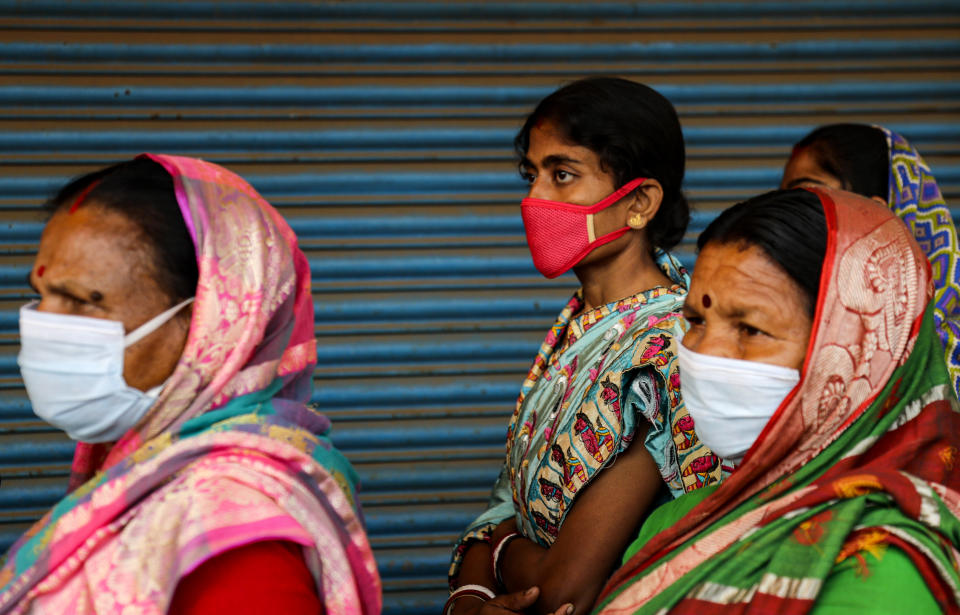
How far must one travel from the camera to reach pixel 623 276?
2486 mm

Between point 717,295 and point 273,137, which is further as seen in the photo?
point 273,137

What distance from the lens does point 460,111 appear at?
3.93m

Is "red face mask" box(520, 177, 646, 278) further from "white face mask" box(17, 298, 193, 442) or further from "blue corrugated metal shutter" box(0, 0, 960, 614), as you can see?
"blue corrugated metal shutter" box(0, 0, 960, 614)

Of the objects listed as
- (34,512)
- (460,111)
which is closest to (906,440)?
(460,111)

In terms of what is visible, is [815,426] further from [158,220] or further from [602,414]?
[158,220]

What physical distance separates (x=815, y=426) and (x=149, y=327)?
1.23m

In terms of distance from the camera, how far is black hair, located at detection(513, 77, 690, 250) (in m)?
2.43

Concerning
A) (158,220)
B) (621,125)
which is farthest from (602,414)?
(158,220)

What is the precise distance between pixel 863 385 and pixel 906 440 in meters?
0.12

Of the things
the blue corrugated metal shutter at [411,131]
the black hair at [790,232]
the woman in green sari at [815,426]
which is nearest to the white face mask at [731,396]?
the woman in green sari at [815,426]

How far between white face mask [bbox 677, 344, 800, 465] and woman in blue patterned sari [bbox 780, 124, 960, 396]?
1397mm

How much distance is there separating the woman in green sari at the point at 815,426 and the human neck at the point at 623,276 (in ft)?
1.96

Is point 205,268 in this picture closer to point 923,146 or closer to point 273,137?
point 273,137

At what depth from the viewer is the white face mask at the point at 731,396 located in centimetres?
173
